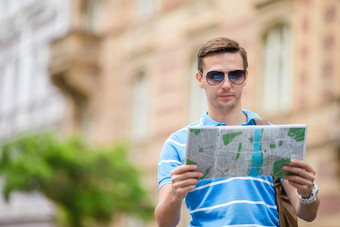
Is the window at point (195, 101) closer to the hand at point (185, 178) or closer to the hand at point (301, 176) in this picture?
the hand at point (301, 176)

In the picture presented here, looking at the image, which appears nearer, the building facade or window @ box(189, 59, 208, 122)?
the building facade

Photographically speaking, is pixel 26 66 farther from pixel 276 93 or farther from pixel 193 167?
pixel 193 167

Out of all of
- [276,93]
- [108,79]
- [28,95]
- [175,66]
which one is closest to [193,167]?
[276,93]

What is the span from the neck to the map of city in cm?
32

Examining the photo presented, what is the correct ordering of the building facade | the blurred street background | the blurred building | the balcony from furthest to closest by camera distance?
the blurred building < the balcony < the blurred street background < the building facade

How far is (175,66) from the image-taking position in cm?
2134

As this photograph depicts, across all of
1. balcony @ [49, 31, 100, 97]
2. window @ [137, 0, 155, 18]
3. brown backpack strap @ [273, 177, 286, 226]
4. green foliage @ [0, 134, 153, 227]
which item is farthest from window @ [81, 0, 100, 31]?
brown backpack strap @ [273, 177, 286, 226]

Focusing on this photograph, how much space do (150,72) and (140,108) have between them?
1.27 meters

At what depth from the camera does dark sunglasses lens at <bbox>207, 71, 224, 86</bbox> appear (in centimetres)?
370

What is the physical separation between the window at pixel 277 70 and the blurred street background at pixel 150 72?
1.1 inches

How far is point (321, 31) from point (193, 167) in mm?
13152

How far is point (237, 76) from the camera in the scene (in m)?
3.71

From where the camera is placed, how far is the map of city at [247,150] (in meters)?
3.40

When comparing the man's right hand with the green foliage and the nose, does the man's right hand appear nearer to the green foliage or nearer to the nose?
the nose
